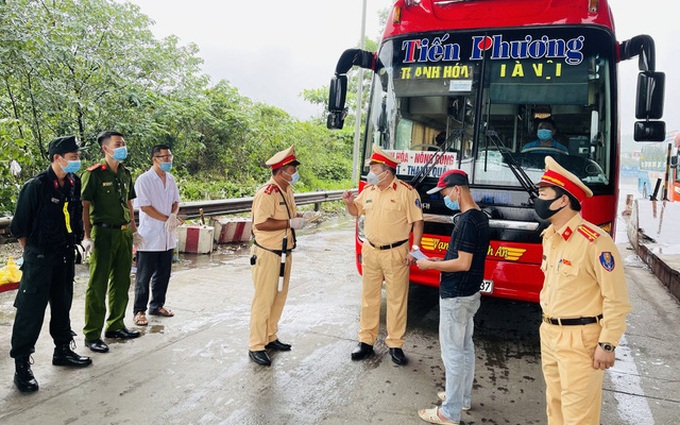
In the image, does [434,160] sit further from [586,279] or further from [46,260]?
[46,260]

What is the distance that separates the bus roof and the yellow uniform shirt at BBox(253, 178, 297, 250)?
2243mm

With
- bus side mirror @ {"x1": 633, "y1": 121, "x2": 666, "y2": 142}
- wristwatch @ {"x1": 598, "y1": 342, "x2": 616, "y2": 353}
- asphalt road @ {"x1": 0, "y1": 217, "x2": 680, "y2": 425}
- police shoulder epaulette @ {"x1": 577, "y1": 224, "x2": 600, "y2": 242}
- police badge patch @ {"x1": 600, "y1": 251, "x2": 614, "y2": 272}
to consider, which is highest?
bus side mirror @ {"x1": 633, "y1": 121, "x2": 666, "y2": 142}

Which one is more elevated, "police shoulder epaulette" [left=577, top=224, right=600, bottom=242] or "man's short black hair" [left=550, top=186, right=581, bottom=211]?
"man's short black hair" [left=550, top=186, right=581, bottom=211]

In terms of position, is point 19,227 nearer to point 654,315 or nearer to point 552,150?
point 552,150

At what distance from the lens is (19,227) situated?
3629mm

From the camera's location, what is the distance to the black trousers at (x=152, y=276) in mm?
5016

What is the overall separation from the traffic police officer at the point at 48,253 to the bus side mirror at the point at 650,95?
4.88m

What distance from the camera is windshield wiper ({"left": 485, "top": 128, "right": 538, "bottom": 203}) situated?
173 inches

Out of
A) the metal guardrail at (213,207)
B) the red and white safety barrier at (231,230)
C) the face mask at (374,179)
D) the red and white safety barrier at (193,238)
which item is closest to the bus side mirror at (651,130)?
the face mask at (374,179)

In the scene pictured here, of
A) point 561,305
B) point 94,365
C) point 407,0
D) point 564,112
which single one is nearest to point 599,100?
point 564,112

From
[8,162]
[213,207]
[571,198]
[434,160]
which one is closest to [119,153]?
[434,160]

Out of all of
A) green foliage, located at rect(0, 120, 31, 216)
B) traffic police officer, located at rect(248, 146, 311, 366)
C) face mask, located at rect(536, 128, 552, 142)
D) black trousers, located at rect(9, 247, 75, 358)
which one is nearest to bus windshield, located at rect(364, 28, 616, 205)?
face mask, located at rect(536, 128, 552, 142)

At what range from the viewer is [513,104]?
464 cm

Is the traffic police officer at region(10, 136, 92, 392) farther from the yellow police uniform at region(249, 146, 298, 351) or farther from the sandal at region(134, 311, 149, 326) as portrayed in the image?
the yellow police uniform at region(249, 146, 298, 351)
